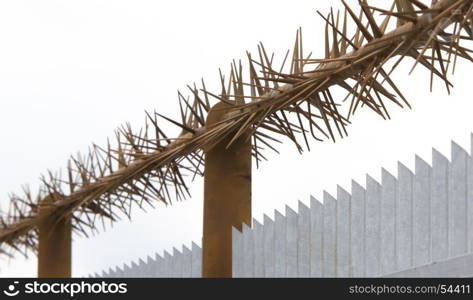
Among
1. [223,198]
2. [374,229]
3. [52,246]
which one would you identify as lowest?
[374,229]

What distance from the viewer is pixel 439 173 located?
2951 mm

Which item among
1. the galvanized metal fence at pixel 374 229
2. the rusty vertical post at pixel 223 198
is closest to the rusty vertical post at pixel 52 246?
the rusty vertical post at pixel 223 198

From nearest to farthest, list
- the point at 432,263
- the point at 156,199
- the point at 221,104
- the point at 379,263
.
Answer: the point at 432,263 < the point at 379,263 < the point at 221,104 < the point at 156,199

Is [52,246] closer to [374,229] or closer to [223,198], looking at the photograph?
[223,198]

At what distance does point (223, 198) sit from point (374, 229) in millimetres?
904

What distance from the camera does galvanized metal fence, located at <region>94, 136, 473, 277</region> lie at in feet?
9.53

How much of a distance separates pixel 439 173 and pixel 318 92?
0.48 m

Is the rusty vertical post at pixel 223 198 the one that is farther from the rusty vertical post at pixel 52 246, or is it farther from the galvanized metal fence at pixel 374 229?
the rusty vertical post at pixel 52 246

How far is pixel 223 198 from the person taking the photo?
13.0ft

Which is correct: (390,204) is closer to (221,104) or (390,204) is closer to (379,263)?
(379,263)

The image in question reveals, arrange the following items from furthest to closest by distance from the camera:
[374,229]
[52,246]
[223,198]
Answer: [52,246] → [223,198] → [374,229]

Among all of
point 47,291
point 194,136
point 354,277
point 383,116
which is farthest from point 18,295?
point 383,116

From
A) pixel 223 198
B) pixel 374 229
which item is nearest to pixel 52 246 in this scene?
pixel 223 198

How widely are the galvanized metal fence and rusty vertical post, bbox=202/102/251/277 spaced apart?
2.4 inches
